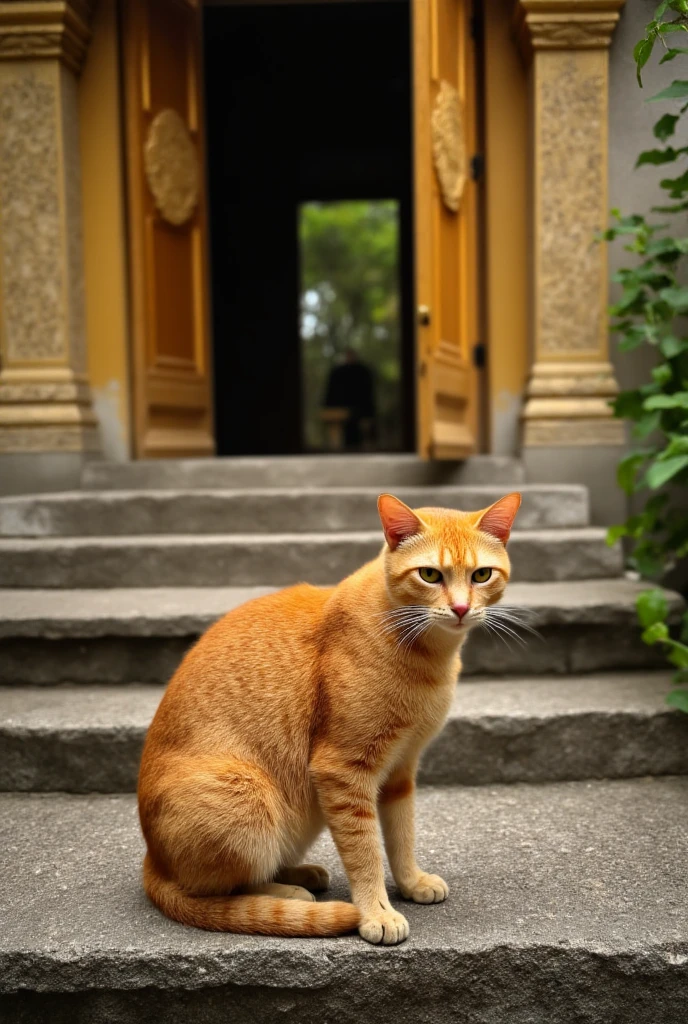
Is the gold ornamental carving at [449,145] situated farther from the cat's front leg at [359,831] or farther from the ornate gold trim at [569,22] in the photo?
the cat's front leg at [359,831]

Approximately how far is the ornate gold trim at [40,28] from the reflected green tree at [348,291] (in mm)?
21447

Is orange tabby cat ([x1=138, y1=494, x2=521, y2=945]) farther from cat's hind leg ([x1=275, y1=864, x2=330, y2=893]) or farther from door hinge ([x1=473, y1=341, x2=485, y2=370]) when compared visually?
door hinge ([x1=473, y1=341, x2=485, y2=370])

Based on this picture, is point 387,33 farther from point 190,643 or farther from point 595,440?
point 190,643

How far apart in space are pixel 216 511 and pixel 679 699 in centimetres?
209

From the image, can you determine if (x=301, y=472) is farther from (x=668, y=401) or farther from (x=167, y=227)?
(x=668, y=401)

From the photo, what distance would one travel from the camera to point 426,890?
6.25 ft

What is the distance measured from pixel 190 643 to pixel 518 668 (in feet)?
3.69

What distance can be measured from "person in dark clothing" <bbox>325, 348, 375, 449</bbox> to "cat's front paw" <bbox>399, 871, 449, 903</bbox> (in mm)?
9605

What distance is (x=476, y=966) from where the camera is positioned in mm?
1733

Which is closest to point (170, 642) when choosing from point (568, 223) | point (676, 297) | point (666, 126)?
point (676, 297)

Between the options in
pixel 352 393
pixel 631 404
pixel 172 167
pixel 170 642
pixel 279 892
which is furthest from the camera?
pixel 352 393

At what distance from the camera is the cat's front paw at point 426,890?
191cm

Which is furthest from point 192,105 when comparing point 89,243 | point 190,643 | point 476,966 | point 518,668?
point 476,966

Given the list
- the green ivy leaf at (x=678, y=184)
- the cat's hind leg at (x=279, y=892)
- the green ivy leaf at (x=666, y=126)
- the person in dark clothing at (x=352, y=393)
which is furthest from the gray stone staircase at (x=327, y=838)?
the person in dark clothing at (x=352, y=393)
